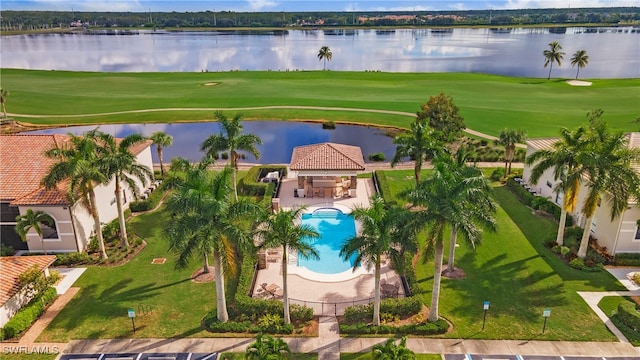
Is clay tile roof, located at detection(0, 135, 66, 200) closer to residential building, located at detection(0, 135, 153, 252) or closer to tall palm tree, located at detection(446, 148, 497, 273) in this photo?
residential building, located at detection(0, 135, 153, 252)

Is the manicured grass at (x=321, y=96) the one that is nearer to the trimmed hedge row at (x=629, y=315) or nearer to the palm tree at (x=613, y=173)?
the palm tree at (x=613, y=173)

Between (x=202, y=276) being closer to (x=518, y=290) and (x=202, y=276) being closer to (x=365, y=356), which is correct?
(x=365, y=356)

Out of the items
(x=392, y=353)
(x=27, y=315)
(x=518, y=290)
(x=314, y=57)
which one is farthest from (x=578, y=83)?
(x=27, y=315)

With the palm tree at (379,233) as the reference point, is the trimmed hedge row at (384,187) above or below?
below

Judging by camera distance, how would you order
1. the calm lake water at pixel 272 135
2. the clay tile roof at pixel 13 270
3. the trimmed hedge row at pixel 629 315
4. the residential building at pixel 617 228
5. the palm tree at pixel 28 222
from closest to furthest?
1. the trimmed hedge row at pixel 629 315
2. the clay tile roof at pixel 13 270
3. the palm tree at pixel 28 222
4. the residential building at pixel 617 228
5. the calm lake water at pixel 272 135

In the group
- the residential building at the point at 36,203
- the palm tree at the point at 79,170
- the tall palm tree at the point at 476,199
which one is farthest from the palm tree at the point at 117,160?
the tall palm tree at the point at 476,199

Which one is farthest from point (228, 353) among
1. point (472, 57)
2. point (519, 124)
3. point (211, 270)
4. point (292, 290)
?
point (472, 57)

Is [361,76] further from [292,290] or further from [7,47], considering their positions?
[7,47]
